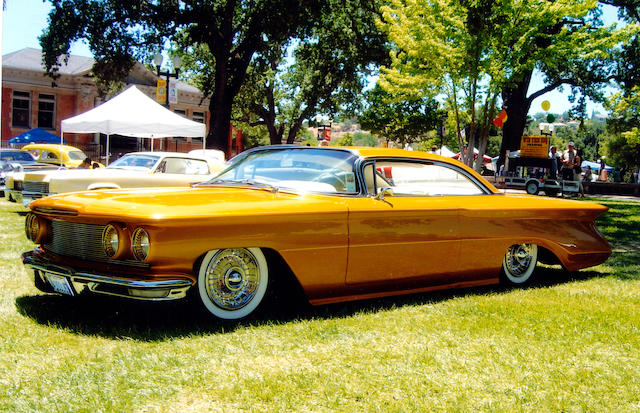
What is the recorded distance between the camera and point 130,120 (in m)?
15.1

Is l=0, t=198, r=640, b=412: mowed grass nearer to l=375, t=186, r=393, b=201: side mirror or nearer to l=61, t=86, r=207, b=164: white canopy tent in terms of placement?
l=375, t=186, r=393, b=201: side mirror

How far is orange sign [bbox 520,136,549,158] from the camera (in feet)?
81.3

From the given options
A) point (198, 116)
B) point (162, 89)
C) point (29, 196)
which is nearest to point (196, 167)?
point (29, 196)

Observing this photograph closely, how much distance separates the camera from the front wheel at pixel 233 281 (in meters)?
4.10

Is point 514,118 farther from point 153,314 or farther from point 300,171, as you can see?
point 153,314

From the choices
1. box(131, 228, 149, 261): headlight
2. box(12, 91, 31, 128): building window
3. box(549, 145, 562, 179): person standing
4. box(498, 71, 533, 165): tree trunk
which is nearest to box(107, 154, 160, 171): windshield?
box(131, 228, 149, 261): headlight

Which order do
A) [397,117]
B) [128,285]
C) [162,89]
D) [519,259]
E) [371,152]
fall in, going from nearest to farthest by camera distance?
[128,285]
[371,152]
[519,259]
[162,89]
[397,117]

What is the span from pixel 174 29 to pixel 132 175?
540 inches

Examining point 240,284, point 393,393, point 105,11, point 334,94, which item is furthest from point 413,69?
point 334,94

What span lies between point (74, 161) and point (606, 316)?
18.8 m

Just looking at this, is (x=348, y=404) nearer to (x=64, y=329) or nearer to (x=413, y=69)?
(x=64, y=329)

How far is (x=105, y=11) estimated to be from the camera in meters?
21.7

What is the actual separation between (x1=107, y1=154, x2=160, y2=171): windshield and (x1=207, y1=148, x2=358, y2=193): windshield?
6453 mm

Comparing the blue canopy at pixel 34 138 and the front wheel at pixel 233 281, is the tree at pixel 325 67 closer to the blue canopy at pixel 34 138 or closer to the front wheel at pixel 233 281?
the blue canopy at pixel 34 138
